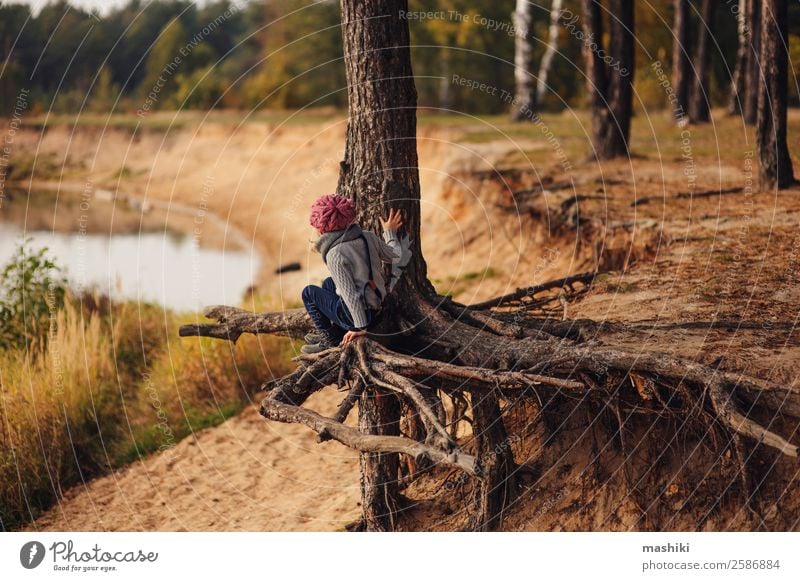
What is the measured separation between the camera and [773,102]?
10625mm

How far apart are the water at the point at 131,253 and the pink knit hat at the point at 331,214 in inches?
276

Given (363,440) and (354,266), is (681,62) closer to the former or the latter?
(354,266)

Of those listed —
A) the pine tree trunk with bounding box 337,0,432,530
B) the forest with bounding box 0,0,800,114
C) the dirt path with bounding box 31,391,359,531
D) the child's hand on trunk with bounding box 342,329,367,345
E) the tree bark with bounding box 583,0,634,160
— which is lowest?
the dirt path with bounding box 31,391,359,531

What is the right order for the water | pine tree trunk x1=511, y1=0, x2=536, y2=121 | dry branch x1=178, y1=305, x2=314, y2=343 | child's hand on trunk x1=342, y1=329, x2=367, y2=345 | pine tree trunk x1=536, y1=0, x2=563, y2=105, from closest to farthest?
1. child's hand on trunk x1=342, y1=329, x2=367, y2=345
2. dry branch x1=178, y1=305, x2=314, y2=343
3. the water
4. pine tree trunk x1=511, y1=0, x2=536, y2=121
5. pine tree trunk x1=536, y1=0, x2=563, y2=105

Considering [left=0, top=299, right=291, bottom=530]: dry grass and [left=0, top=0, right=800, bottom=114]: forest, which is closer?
[left=0, top=299, right=291, bottom=530]: dry grass

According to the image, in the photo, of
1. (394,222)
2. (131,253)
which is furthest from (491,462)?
(131,253)

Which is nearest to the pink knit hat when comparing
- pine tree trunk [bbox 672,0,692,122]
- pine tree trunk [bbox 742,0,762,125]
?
pine tree trunk [bbox 742,0,762,125]

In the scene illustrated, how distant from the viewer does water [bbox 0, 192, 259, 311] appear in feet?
55.4

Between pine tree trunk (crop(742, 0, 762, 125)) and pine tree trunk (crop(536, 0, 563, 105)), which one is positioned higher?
pine tree trunk (crop(536, 0, 563, 105))

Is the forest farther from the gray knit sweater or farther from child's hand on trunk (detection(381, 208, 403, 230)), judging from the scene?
the gray knit sweater

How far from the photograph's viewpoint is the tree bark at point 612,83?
14.8m

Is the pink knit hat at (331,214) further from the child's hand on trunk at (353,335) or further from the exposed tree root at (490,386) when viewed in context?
the exposed tree root at (490,386)

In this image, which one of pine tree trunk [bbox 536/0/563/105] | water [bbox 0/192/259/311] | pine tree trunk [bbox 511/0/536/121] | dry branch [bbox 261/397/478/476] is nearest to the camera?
dry branch [bbox 261/397/478/476]

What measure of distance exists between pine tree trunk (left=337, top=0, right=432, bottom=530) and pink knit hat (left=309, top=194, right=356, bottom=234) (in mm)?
675
